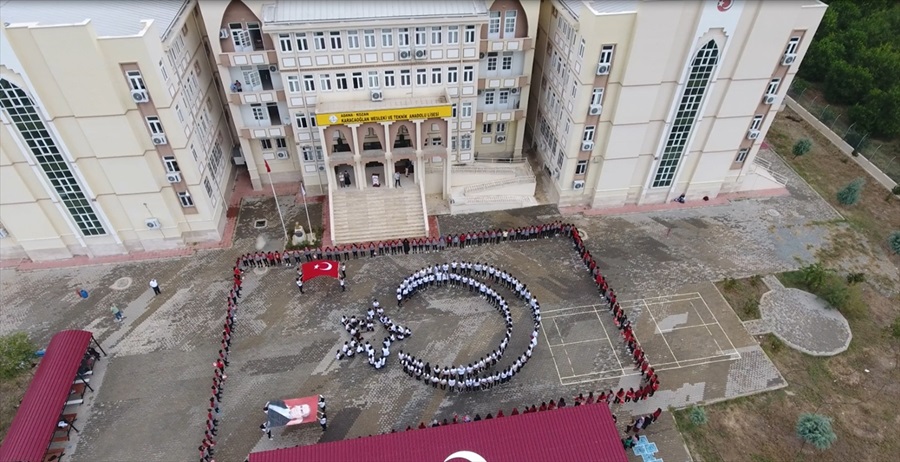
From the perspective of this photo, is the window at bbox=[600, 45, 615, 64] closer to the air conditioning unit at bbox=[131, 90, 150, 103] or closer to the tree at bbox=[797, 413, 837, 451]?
the tree at bbox=[797, 413, 837, 451]

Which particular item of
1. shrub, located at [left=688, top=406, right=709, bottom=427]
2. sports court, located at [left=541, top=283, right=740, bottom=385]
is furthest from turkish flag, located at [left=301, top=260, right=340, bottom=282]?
shrub, located at [left=688, top=406, right=709, bottom=427]

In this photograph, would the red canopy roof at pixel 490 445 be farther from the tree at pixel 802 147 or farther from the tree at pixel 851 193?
the tree at pixel 802 147

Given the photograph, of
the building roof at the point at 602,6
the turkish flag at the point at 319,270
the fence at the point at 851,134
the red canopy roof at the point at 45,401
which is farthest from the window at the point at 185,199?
the fence at the point at 851,134

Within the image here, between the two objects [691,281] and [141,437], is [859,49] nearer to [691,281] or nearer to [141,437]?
[691,281]

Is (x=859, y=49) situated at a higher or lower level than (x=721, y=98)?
lower

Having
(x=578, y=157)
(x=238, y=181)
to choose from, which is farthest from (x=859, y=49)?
(x=238, y=181)

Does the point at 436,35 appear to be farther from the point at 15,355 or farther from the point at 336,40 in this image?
the point at 15,355
